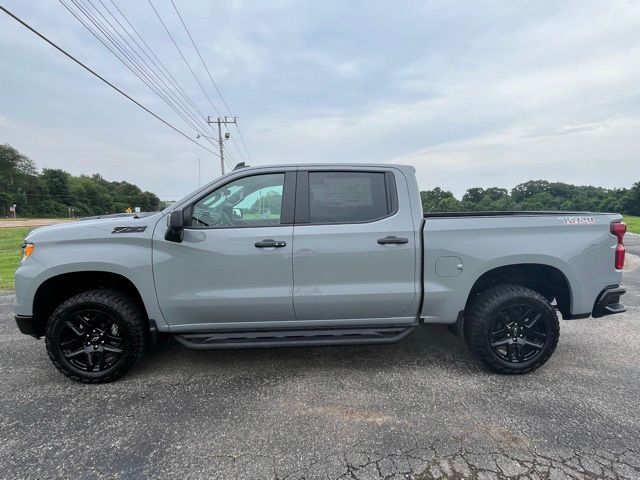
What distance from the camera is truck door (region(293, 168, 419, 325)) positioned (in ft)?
9.86

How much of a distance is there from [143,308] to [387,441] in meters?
2.27

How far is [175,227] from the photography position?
9.23 ft

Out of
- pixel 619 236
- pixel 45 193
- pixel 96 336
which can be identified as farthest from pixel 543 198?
pixel 45 193

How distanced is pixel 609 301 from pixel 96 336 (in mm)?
4464

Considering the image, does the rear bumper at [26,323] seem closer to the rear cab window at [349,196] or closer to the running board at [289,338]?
the running board at [289,338]

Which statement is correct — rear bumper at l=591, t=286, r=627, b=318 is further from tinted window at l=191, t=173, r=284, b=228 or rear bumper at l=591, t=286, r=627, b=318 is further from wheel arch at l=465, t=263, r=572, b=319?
tinted window at l=191, t=173, r=284, b=228

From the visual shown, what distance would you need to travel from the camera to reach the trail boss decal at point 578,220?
3.13m

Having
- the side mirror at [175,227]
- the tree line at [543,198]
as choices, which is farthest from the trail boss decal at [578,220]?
the tree line at [543,198]

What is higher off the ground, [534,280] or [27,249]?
[27,249]

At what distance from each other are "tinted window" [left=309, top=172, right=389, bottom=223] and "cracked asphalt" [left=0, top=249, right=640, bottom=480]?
1.41 meters

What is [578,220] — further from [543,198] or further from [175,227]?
[543,198]

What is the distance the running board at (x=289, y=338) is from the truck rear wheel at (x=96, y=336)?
15.2 inches

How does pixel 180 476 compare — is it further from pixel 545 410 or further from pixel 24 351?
pixel 24 351

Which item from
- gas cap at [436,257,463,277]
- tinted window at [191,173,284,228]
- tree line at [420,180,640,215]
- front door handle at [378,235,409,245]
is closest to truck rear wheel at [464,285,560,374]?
gas cap at [436,257,463,277]
